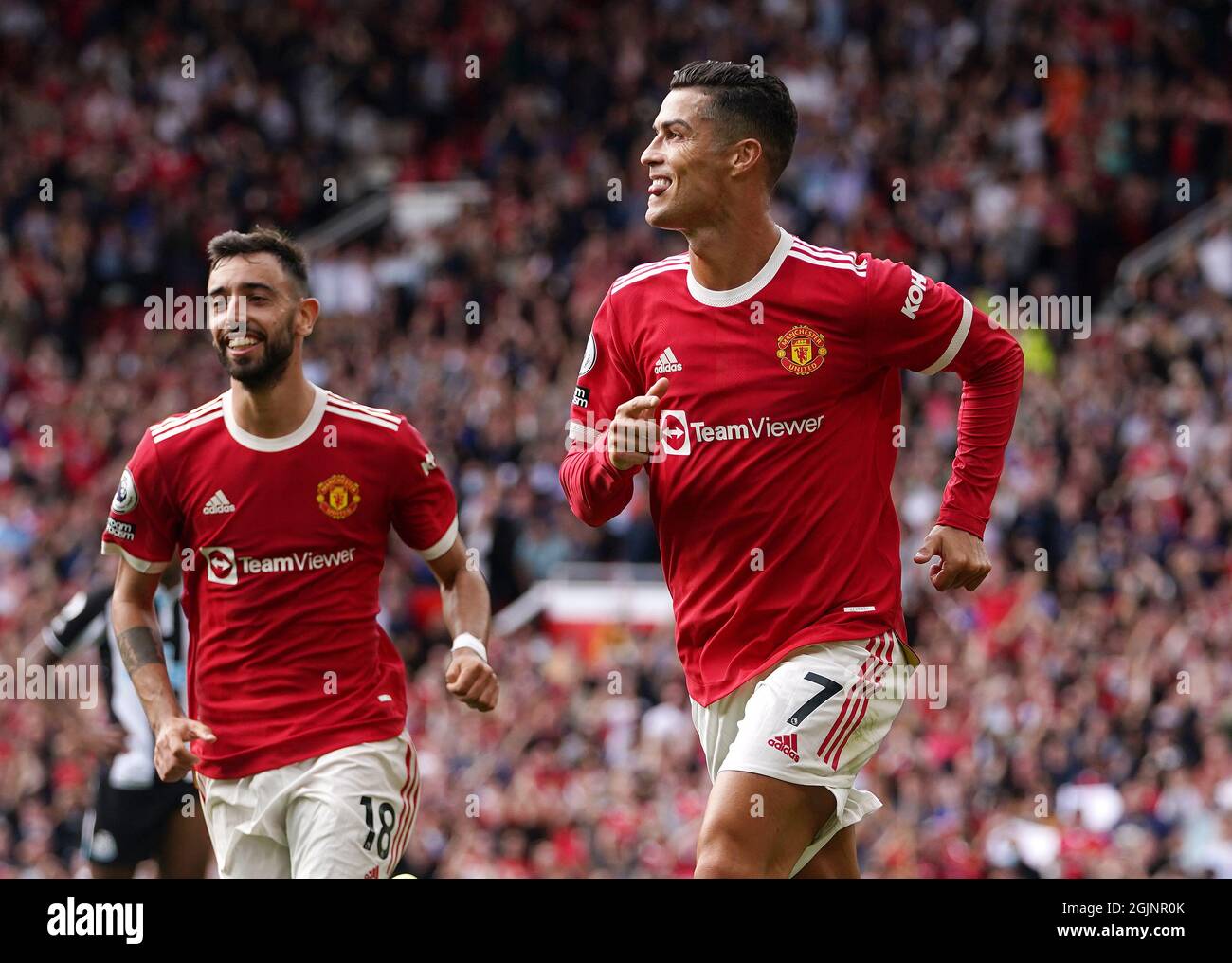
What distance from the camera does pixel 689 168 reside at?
19.0ft

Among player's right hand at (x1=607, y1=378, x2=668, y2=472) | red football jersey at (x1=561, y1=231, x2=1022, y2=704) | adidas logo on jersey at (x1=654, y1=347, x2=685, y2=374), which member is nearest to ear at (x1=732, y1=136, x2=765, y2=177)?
red football jersey at (x1=561, y1=231, x2=1022, y2=704)

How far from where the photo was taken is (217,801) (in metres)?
6.00

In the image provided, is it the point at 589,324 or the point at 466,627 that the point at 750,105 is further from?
the point at 589,324

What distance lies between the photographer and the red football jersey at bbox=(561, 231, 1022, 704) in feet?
18.5

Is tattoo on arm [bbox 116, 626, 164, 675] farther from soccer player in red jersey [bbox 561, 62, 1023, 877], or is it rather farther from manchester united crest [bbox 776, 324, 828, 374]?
manchester united crest [bbox 776, 324, 828, 374]

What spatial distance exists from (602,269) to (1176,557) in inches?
265

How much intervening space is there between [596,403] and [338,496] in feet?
2.89

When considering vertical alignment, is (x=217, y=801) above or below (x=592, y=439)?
below

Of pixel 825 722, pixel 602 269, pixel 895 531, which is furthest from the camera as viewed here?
pixel 602 269

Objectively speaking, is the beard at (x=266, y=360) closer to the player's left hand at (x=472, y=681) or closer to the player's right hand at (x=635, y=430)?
the player's left hand at (x=472, y=681)

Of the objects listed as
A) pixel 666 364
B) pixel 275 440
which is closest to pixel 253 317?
pixel 275 440
